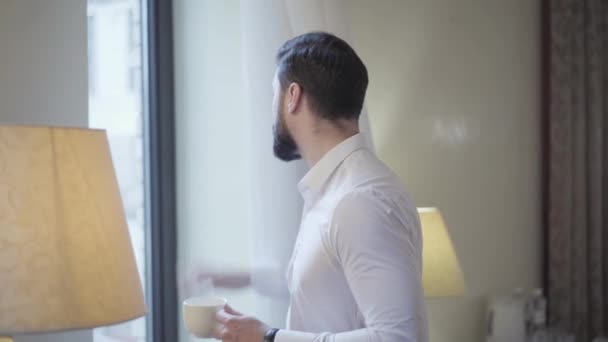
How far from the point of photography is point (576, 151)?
296 cm

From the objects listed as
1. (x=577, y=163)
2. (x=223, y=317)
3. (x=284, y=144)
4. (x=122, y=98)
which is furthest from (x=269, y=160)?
(x=577, y=163)

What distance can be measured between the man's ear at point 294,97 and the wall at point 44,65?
488mm

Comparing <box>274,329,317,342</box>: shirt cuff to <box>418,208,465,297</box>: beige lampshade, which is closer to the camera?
<box>274,329,317,342</box>: shirt cuff

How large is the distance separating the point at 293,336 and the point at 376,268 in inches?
7.0

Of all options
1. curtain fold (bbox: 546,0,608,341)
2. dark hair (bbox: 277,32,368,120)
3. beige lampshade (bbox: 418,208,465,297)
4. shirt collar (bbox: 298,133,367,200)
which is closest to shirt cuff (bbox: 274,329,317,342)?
shirt collar (bbox: 298,133,367,200)

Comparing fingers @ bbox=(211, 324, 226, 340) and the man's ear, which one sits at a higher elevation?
the man's ear

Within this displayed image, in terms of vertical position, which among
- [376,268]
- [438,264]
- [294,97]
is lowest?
[438,264]

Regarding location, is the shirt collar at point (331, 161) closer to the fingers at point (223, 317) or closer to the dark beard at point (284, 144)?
the dark beard at point (284, 144)

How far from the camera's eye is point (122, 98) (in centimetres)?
200

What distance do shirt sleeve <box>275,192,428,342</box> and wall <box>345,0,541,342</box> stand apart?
1.29 meters

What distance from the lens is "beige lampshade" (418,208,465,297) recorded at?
6.50 feet

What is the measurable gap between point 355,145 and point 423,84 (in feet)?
4.62

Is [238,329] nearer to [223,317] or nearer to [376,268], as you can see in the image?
[223,317]

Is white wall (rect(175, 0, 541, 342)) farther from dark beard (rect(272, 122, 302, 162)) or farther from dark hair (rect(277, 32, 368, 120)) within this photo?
dark hair (rect(277, 32, 368, 120))
